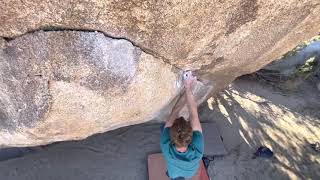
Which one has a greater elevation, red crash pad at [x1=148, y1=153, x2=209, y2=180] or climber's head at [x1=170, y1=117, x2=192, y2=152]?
red crash pad at [x1=148, y1=153, x2=209, y2=180]

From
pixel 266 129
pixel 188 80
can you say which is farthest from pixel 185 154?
pixel 266 129

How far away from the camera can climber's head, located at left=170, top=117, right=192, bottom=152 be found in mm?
2852

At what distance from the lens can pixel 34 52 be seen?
2.35 metres

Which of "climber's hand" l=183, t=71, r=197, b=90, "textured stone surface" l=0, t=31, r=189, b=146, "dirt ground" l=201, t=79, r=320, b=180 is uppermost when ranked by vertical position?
"dirt ground" l=201, t=79, r=320, b=180

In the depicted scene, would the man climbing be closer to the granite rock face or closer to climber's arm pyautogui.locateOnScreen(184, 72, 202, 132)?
climber's arm pyautogui.locateOnScreen(184, 72, 202, 132)

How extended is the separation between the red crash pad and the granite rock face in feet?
4.11

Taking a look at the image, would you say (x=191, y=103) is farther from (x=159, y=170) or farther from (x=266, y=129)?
(x=266, y=129)

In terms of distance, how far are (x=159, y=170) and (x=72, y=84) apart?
195 centimetres

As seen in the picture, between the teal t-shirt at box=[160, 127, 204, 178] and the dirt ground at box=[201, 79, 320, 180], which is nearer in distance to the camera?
the teal t-shirt at box=[160, 127, 204, 178]

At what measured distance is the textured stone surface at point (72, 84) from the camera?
92.6 inches

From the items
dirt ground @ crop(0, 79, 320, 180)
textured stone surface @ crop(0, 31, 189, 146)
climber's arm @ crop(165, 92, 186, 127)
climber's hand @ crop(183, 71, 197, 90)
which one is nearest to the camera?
textured stone surface @ crop(0, 31, 189, 146)

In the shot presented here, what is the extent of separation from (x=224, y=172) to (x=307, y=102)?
1.89 meters

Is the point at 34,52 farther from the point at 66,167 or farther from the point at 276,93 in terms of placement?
the point at 276,93

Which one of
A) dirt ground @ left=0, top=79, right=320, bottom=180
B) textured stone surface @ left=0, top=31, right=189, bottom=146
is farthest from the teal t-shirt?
dirt ground @ left=0, top=79, right=320, bottom=180
